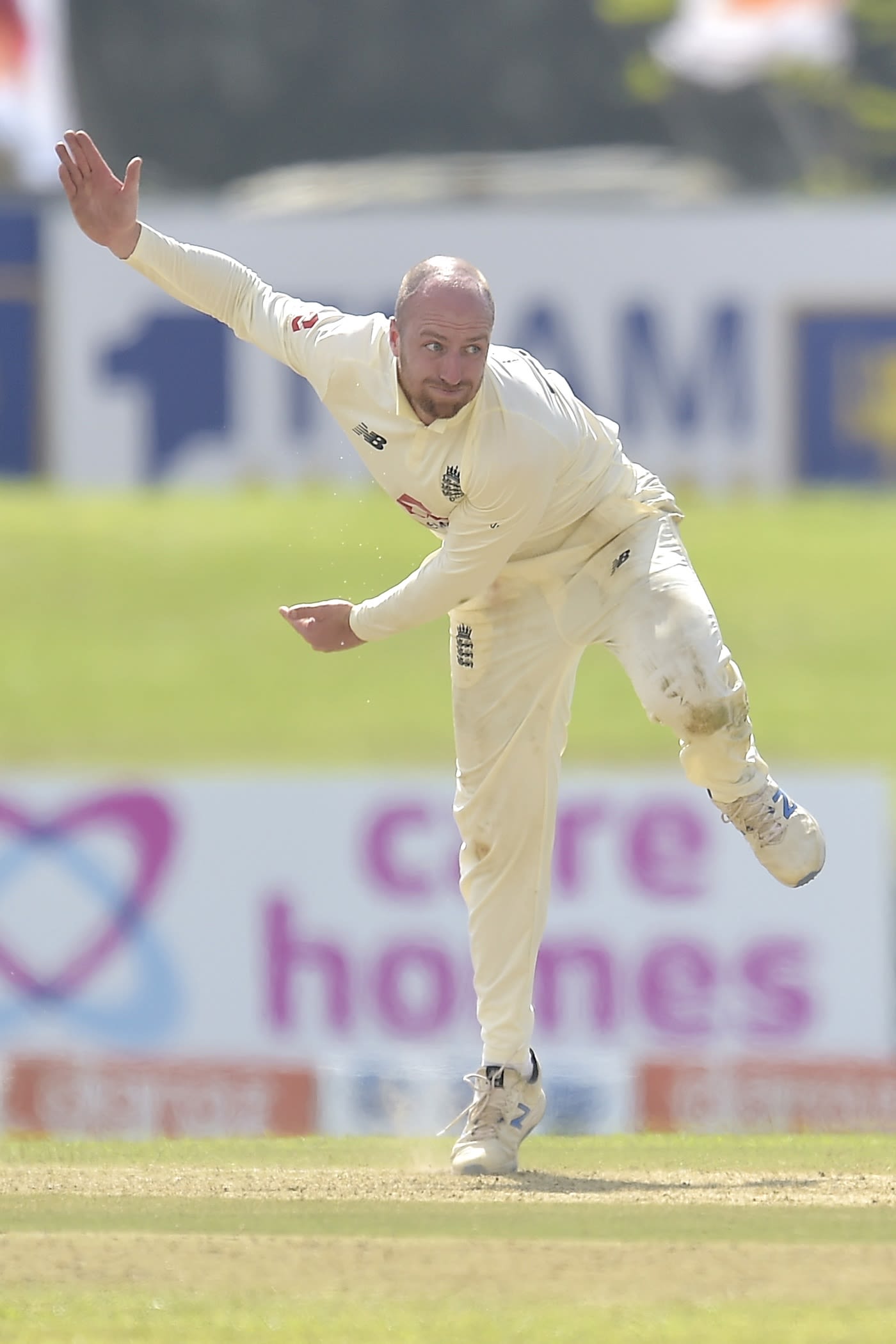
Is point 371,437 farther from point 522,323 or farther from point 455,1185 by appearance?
point 522,323

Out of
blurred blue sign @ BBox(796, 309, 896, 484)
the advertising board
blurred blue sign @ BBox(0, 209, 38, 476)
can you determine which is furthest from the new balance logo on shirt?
blurred blue sign @ BBox(796, 309, 896, 484)

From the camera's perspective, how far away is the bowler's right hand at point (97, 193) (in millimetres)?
6219

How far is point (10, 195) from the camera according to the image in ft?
69.1

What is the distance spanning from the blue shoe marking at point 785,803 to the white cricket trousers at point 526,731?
68mm

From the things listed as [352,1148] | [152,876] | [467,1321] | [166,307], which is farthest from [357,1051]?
[166,307]

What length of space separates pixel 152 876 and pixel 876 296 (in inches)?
476

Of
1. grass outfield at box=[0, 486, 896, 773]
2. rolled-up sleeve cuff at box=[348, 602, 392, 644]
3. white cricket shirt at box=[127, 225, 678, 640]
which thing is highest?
grass outfield at box=[0, 486, 896, 773]

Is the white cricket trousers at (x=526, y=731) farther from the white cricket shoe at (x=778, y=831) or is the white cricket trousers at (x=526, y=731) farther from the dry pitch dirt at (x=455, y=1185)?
the dry pitch dirt at (x=455, y=1185)

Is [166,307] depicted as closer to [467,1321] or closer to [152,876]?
[152,876]

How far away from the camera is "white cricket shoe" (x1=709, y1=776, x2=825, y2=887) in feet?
20.7

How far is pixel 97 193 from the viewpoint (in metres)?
6.24

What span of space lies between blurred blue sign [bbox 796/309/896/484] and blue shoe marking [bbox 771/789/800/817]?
15.4 m

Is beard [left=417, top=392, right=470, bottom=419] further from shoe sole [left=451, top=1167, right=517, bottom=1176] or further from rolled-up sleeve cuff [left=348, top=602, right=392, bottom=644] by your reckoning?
shoe sole [left=451, top=1167, right=517, bottom=1176]

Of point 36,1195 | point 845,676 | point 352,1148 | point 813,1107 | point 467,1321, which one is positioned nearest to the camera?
point 467,1321
